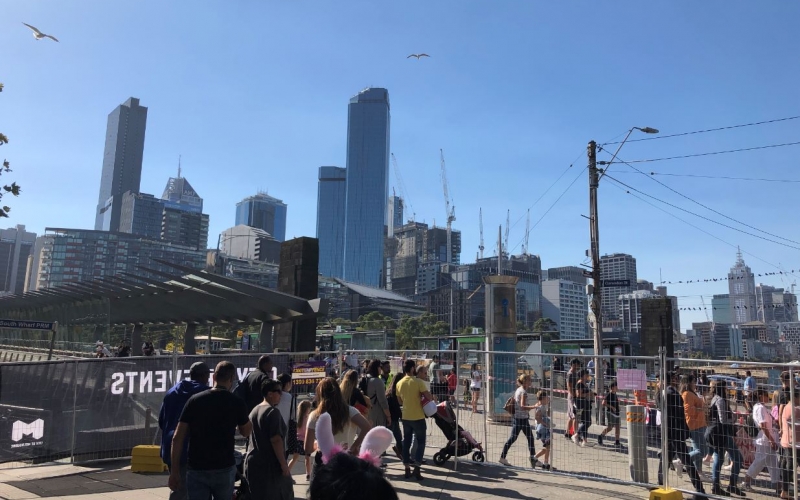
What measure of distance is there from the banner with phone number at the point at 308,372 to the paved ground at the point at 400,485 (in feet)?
11.6

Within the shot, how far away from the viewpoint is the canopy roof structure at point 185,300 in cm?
2003

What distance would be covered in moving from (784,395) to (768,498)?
58.9 inches

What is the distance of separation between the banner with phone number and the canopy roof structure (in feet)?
20.6

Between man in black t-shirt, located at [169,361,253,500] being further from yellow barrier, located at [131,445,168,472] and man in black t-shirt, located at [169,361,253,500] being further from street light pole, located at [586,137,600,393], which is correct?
street light pole, located at [586,137,600,393]

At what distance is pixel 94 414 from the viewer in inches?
409

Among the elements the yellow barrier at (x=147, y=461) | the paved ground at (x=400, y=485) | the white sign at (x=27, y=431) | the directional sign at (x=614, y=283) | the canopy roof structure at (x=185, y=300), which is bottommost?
the paved ground at (x=400, y=485)

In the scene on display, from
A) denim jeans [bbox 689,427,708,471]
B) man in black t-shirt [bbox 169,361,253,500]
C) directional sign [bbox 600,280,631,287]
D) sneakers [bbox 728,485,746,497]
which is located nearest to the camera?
man in black t-shirt [bbox 169,361,253,500]

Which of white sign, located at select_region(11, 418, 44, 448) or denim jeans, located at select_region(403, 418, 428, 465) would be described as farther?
white sign, located at select_region(11, 418, 44, 448)

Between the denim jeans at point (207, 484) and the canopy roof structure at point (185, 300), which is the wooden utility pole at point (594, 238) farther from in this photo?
→ the denim jeans at point (207, 484)

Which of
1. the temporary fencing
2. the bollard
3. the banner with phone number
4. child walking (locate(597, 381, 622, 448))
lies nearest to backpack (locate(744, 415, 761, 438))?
the temporary fencing

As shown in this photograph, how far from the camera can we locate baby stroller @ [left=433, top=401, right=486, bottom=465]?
409 inches

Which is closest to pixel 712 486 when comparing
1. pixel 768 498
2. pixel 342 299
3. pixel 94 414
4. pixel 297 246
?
pixel 768 498

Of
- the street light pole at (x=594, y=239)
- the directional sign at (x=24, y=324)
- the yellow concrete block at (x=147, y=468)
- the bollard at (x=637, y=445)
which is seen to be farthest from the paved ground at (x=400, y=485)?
the street light pole at (x=594, y=239)

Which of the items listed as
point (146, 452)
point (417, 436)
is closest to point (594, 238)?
point (417, 436)
